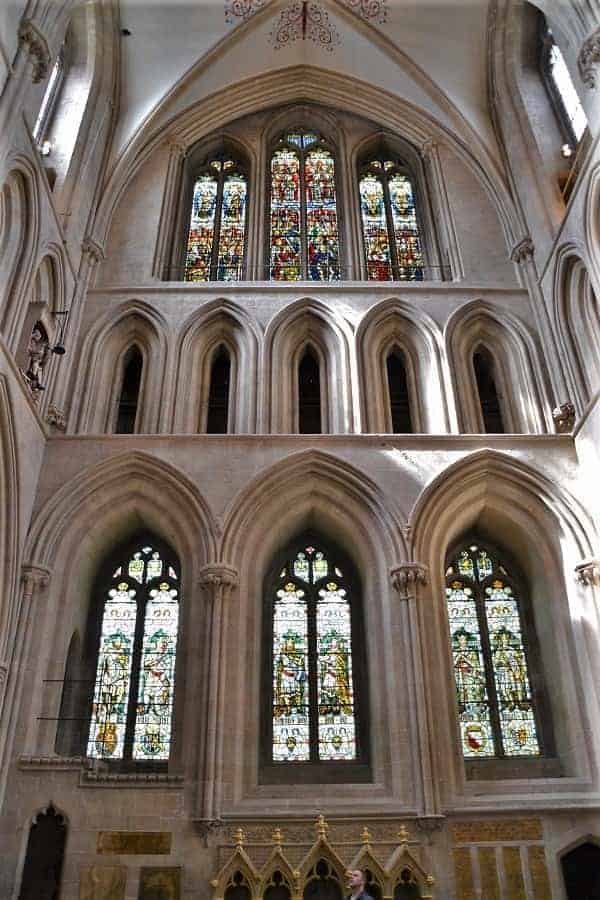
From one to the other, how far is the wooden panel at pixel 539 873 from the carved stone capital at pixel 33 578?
625cm

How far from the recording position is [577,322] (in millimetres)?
11438

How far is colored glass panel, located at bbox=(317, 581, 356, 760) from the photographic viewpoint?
9953 mm

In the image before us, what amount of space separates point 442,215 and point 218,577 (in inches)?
→ 308

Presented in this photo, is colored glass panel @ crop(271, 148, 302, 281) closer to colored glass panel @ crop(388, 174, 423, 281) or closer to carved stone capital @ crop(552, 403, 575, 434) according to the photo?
colored glass panel @ crop(388, 174, 423, 281)

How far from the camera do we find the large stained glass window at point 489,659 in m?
9.99

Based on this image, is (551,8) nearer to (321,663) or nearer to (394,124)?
(394,124)

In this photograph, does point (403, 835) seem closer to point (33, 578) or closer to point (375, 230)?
point (33, 578)

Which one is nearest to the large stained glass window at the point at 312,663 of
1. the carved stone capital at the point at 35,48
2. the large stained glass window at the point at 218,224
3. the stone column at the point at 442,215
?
the stone column at the point at 442,215

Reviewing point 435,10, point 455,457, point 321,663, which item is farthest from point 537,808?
point 435,10

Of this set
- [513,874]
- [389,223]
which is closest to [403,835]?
[513,874]

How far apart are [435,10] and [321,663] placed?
11.6 meters

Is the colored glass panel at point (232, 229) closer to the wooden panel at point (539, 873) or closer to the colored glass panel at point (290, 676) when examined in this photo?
the colored glass panel at point (290, 676)

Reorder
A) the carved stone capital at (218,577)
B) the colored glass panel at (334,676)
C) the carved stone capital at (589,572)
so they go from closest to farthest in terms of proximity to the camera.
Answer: the carved stone capital at (589,572) → the colored glass panel at (334,676) → the carved stone capital at (218,577)

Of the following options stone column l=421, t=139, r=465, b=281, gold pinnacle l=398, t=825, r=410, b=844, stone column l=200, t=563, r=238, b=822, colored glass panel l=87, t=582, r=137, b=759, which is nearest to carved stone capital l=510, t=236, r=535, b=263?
stone column l=421, t=139, r=465, b=281
